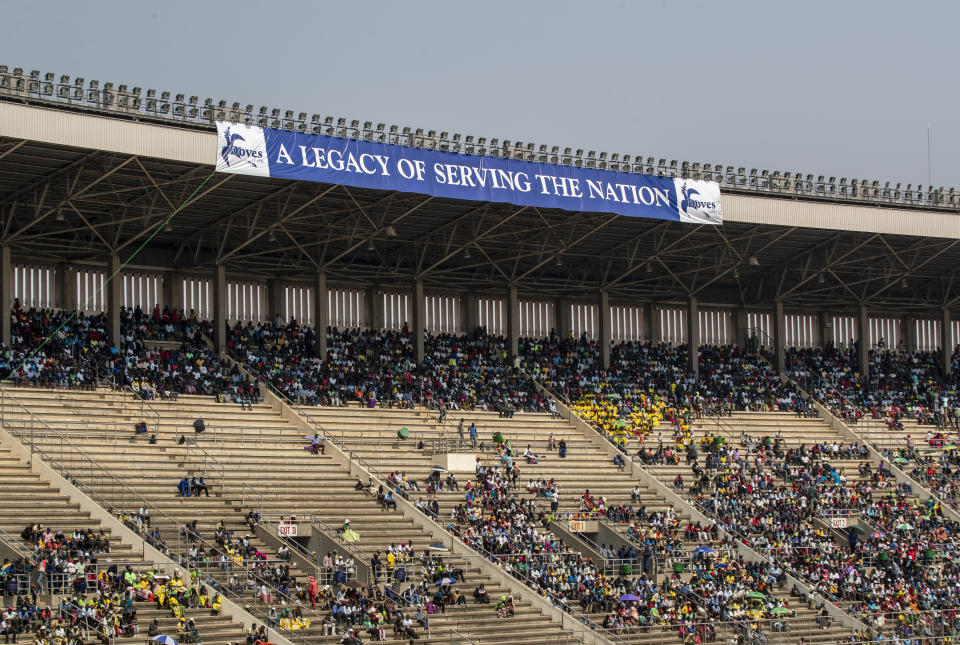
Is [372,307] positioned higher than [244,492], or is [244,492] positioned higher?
[372,307]

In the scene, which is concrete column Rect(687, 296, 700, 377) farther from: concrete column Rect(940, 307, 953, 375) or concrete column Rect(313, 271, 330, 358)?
concrete column Rect(313, 271, 330, 358)

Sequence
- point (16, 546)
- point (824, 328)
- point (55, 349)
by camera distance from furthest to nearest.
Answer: point (824, 328) < point (55, 349) < point (16, 546)

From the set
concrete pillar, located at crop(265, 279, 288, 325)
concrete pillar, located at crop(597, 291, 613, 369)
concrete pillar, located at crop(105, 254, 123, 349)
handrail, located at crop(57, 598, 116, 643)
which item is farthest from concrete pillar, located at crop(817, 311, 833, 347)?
handrail, located at crop(57, 598, 116, 643)

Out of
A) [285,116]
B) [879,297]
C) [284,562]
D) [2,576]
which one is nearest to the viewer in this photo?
[2,576]

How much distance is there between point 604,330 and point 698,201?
9.78m

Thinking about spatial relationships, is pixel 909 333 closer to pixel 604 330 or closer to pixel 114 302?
pixel 604 330

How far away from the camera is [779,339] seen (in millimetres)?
62719

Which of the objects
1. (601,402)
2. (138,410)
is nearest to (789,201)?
(601,402)

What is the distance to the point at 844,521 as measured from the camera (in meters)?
47.7

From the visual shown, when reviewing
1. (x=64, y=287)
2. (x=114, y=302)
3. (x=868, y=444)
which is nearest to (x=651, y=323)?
(x=868, y=444)

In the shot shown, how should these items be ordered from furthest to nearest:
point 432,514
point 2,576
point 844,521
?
point 844,521 < point 432,514 < point 2,576

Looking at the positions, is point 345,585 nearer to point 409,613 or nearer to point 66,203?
point 409,613

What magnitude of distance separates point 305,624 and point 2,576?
656cm

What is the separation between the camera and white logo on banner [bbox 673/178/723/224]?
4956 centimetres
